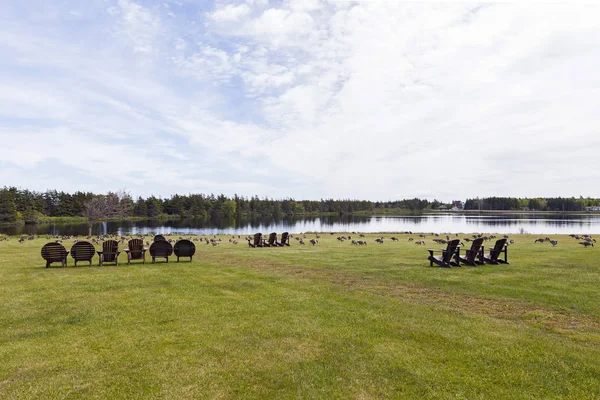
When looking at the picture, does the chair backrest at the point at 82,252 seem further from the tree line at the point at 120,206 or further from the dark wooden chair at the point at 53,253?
the tree line at the point at 120,206

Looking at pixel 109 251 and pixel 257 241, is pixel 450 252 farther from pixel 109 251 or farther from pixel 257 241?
pixel 109 251

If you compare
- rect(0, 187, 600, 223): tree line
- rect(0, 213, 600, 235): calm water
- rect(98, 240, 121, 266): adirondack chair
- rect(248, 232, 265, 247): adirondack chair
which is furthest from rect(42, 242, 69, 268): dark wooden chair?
rect(0, 213, 600, 235): calm water

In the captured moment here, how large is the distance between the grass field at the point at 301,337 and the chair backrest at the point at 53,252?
2.69 meters

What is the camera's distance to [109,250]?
55.3ft

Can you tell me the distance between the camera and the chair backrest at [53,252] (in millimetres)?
15117

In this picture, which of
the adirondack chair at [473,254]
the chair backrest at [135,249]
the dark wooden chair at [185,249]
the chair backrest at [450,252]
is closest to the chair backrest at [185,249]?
the dark wooden chair at [185,249]

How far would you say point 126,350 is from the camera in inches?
246

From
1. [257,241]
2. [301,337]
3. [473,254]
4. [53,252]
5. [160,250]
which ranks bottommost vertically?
[301,337]

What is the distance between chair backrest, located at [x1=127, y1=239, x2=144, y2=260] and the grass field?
403 cm

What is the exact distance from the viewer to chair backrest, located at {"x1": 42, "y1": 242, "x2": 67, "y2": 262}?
15117 mm

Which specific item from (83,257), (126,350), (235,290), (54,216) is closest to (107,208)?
(83,257)

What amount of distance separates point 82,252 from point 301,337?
13.8m

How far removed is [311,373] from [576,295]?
9.05m

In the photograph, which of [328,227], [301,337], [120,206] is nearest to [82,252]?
[301,337]
